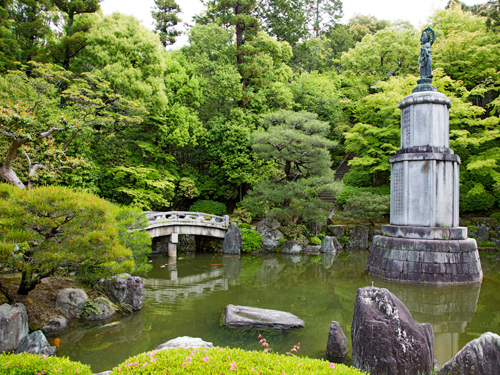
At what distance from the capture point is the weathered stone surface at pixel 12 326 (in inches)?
197

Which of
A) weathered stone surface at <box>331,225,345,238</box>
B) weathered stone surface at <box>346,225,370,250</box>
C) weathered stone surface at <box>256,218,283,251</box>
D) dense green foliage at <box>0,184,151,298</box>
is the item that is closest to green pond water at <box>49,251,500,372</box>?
dense green foliage at <box>0,184,151,298</box>

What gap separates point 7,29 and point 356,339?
19277 mm

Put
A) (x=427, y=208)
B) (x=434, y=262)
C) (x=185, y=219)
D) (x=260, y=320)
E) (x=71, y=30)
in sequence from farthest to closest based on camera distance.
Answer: (x=185, y=219)
(x=71, y=30)
(x=427, y=208)
(x=434, y=262)
(x=260, y=320)

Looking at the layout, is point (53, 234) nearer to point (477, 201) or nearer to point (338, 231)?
point (338, 231)

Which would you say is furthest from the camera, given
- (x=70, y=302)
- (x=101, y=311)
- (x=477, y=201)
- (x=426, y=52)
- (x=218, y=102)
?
(x=218, y=102)

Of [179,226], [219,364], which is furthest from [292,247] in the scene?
[219,364]

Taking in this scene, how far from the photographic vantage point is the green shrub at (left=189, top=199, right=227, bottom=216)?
18.4 metres

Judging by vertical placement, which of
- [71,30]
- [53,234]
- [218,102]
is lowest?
[53,234]

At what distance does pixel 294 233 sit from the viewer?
1569cm

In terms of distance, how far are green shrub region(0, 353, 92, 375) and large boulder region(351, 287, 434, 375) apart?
10.1 ft

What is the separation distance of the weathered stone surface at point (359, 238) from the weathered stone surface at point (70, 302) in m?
13.0

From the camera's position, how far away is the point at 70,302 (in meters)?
6.65

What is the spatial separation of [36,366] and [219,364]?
1.74m

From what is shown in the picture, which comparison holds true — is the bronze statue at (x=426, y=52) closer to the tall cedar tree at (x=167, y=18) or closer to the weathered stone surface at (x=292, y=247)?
the weathered stone surface at (x=292, y=247)
